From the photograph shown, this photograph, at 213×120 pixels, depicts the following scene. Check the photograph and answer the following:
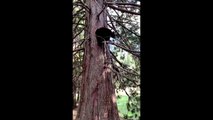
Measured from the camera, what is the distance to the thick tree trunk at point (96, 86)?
418 centimetres

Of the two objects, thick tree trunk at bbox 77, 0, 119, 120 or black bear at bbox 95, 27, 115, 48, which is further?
black bear at bbox 95, 27, 115, 48

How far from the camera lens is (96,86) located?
4.41 metres

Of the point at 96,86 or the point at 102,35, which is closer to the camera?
the point at 96,86

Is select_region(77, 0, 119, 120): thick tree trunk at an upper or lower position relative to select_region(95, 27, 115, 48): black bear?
lower

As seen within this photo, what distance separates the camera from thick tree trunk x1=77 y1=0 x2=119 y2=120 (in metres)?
4.18

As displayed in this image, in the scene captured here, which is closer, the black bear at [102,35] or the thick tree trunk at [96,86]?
the thick tree trunk at [96,86]

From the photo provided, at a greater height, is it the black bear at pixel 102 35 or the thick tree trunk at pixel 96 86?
the black bear at pixel 102 35

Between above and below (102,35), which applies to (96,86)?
below
